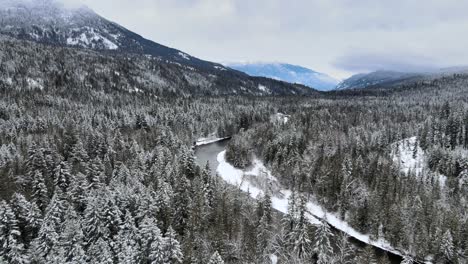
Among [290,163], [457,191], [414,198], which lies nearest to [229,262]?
[414,198]

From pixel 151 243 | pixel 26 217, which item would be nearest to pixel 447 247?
pixel 151 243

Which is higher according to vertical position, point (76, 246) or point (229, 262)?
point (76, 246)

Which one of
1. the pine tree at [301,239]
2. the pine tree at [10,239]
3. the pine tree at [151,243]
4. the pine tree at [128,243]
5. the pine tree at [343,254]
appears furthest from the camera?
the pine tree at [301,239]

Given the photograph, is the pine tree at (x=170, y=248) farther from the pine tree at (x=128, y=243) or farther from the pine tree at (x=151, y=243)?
the pine tree at (x=128, y=243)

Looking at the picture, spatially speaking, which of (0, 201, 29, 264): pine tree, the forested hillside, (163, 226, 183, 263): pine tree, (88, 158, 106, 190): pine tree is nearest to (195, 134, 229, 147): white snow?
the forested hillside

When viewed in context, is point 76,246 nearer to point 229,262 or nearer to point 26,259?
point 26,259

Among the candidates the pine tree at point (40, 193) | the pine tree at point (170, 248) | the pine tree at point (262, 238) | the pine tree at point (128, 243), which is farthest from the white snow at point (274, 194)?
the pine tree at point (40, 193)
